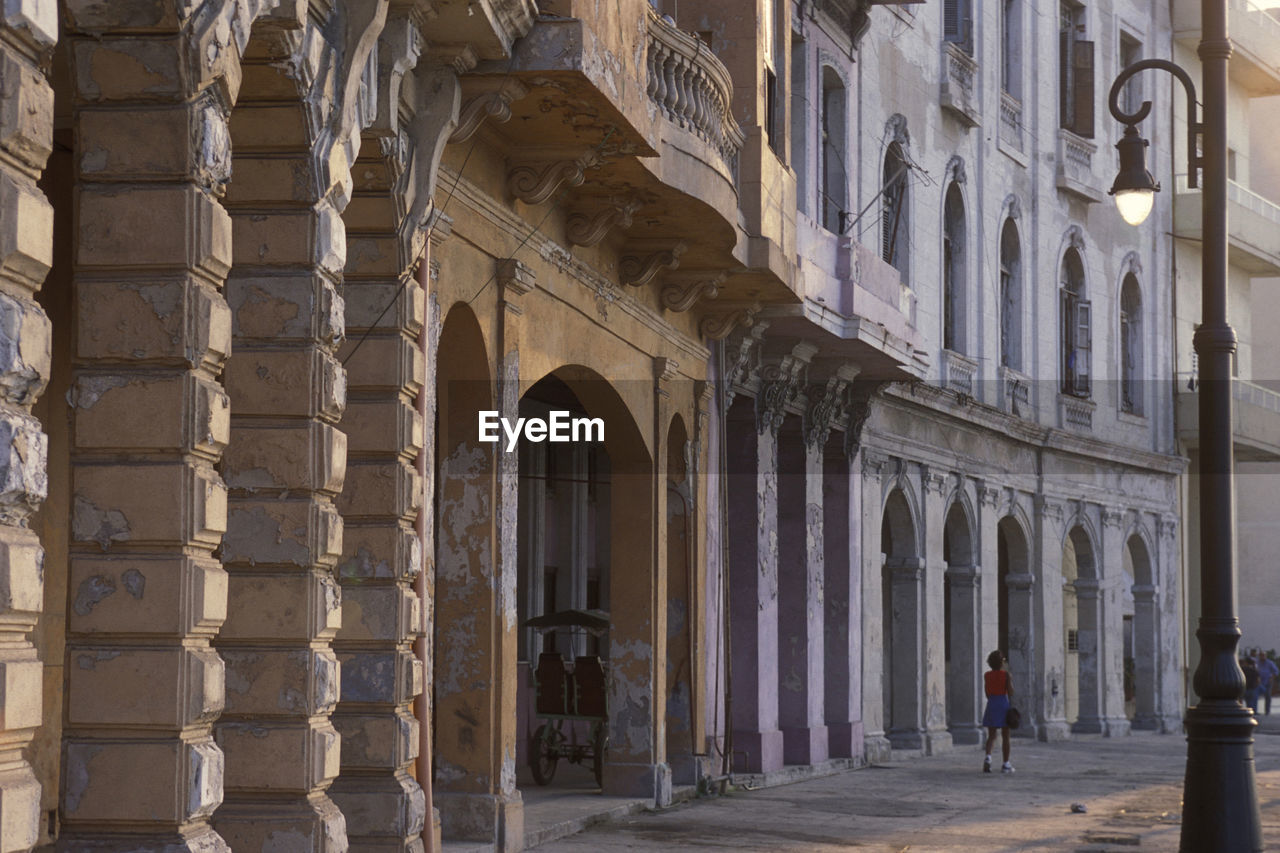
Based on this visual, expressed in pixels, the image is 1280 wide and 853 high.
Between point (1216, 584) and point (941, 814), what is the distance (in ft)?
20.4

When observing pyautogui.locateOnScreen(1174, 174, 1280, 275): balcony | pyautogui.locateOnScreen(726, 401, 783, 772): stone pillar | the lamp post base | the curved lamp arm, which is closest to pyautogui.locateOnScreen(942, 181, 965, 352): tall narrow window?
pyautogui.locateOnScreen(726, 401, 783, 772): stone pillar

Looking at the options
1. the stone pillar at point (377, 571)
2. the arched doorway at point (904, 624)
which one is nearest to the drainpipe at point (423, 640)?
the stone pillar at point (377, 571)

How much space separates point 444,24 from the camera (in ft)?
32.7

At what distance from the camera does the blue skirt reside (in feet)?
73.0

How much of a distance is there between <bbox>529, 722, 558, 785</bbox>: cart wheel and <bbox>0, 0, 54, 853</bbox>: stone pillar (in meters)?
12.5

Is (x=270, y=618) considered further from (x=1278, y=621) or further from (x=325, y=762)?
(x=1278, y=621)

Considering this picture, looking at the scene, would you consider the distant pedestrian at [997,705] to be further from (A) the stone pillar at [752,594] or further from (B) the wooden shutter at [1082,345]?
(B) the wooden shutter at [1082,345]

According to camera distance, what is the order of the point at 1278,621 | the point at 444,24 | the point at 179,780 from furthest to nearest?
the point at 1278,621 < the point at 444,24 < the point at 179,780

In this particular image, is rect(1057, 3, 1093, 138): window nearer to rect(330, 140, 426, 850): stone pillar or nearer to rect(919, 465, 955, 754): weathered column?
rect(919, 465, 955, 754): weathered column

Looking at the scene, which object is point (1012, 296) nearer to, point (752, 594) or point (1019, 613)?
point (1019, 613)

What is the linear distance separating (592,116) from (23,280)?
6.99m

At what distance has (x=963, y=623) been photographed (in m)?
27.2

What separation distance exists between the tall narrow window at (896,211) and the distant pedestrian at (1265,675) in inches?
700

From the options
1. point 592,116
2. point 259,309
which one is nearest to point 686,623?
point 592,116
